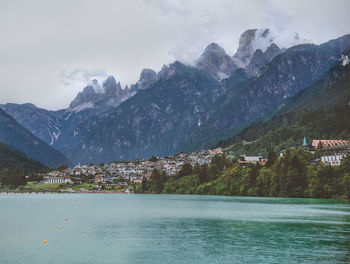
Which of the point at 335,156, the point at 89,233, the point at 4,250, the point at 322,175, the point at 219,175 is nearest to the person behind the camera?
the point at 4,250

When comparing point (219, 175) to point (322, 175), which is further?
point (219, 175)

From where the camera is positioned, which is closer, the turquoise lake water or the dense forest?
the turquoise lake water

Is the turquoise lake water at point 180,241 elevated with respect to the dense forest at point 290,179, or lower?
lower

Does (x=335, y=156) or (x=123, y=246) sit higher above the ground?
(x=335, y=156)

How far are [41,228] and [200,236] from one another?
78.0 ft

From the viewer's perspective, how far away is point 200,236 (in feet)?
171

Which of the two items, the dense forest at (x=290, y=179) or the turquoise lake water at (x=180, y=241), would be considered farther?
the dense forest at (x=290, y=179)

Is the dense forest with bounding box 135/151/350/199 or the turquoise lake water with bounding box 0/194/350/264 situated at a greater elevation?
the dense forest with bounding box 135/151/350/199

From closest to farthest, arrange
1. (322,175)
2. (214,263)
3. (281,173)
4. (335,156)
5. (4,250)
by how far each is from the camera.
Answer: (214,263) → (4,250) → (322,175) → (281,173) → (335,156)

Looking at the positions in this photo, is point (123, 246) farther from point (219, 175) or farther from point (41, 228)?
point (219, 175)

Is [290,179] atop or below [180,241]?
atop

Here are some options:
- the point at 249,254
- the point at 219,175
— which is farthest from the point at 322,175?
the point at 249,254

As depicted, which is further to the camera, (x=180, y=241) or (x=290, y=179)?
(x=290, y=179)

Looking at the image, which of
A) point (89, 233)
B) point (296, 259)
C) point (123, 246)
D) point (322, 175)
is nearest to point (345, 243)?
point (296, 259)
